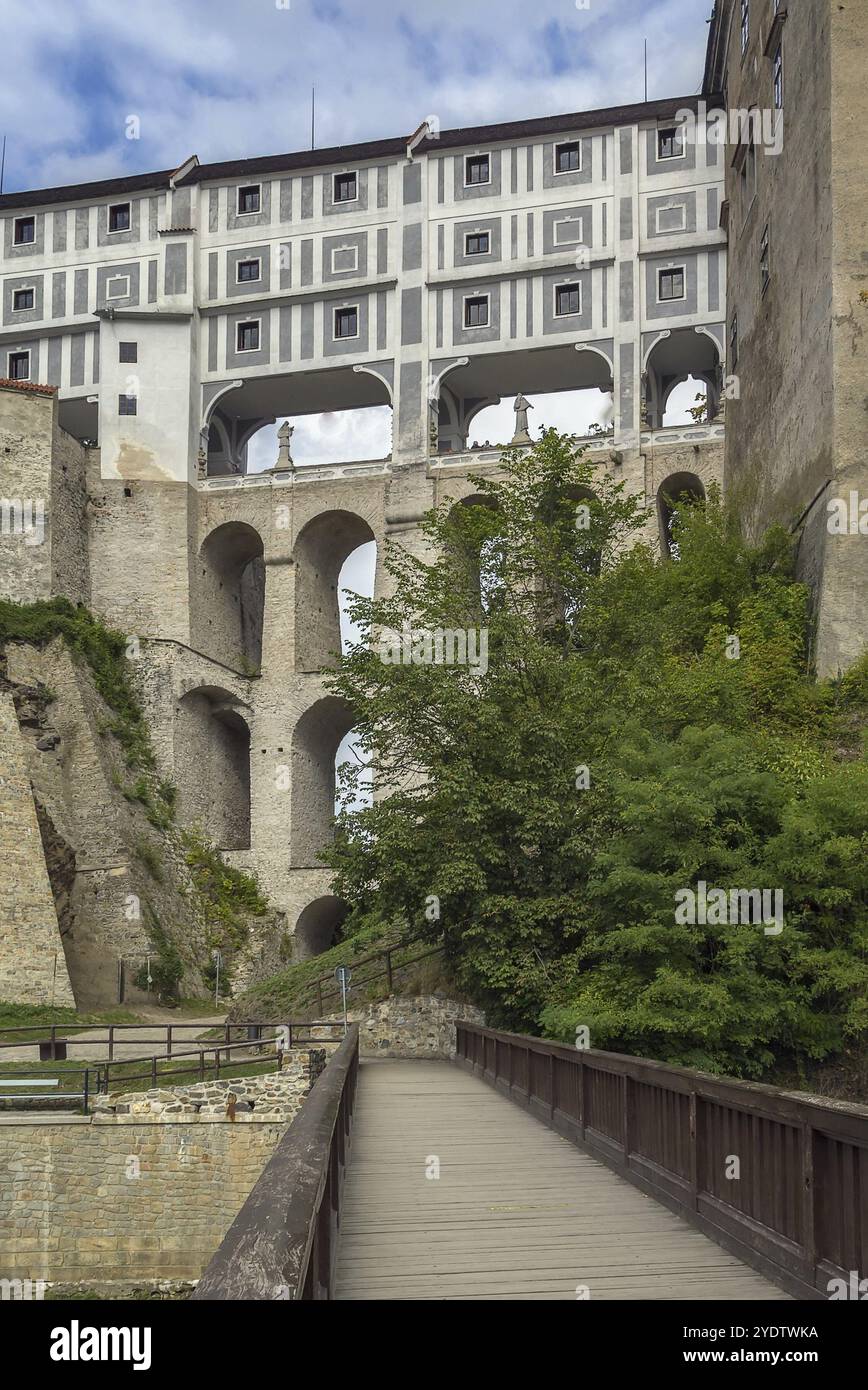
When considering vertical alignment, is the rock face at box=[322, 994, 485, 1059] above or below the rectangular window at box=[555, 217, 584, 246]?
below

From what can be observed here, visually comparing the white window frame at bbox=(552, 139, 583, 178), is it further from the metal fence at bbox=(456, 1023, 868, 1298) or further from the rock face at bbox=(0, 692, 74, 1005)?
the metal fence at bbox=(456, 1023, 868, 1298)

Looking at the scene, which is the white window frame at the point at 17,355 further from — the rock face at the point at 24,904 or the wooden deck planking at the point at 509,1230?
the wooden deck planking at the point at 509,1230

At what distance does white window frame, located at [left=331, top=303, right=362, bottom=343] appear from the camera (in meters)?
48.6

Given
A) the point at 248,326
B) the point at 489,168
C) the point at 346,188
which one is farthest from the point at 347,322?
the point at 489,168

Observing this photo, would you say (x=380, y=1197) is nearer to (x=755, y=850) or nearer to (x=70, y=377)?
(x=755, y=850)

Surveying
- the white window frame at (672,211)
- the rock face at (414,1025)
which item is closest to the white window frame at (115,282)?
the white window frame at (672,211)

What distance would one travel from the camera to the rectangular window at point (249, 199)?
49.9 metres

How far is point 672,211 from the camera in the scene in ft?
149

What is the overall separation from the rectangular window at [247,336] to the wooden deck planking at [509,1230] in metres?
41.0

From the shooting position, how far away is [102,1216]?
20141 millimetres

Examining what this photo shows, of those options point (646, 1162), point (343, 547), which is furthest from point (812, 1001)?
point (343, 547)

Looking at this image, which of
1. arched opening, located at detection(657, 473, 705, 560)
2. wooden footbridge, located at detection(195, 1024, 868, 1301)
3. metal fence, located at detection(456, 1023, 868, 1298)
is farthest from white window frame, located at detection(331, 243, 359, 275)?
metal fence, located at detection(456, 1023, 868, 1298)

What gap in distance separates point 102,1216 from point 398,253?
36.3 m

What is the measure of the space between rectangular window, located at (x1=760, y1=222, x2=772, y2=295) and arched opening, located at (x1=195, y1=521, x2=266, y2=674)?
2052 centimetres
